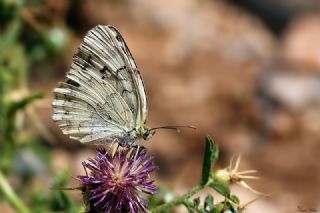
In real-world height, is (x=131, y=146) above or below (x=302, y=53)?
below

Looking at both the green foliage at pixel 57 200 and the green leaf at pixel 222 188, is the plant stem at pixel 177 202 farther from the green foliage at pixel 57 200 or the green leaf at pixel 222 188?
the green foliage at pixel 57 200

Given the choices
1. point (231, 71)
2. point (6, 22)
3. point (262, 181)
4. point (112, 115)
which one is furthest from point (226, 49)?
point (112, 115)

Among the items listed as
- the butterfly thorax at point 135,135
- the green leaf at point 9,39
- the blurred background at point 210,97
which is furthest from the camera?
the blurred background at point 210,97

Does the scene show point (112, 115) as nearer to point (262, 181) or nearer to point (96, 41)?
point (96, 41)

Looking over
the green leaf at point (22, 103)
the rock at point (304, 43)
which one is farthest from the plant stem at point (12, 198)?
the rock at point (304, 43)

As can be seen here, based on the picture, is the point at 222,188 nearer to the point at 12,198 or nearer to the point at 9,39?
the point at 12,198

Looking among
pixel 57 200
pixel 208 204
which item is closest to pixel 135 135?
pixel 208 204

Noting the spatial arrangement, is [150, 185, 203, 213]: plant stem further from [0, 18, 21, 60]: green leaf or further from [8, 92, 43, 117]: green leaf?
[0, 18, 21, 60]: green leaf
